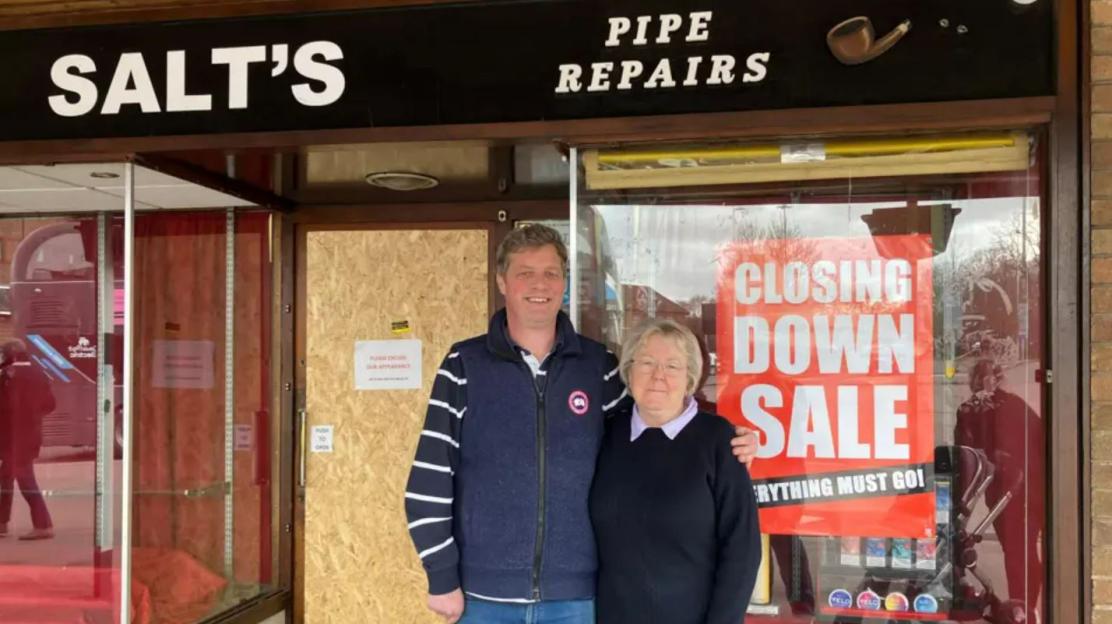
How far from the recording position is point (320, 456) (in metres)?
4.43

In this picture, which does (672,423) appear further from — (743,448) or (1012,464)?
(1012,464)

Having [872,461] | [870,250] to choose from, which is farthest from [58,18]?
[872,461]

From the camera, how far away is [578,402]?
8.34 feet

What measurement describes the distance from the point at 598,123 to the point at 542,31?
14.4 inches

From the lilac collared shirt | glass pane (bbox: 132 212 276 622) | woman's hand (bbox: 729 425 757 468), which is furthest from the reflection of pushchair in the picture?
glass pane (bbox: 132 212 276 622)

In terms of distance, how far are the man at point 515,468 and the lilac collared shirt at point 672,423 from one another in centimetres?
13

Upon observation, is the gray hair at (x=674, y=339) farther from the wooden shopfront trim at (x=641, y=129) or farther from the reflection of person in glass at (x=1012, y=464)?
the reflection of person in glass at (x=1012, y=464)

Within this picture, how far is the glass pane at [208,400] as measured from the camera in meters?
4.46

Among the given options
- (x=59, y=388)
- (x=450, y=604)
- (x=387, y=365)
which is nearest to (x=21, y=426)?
(x=59, y=388)

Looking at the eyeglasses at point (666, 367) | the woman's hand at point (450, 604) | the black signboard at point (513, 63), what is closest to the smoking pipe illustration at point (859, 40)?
the black signboard at point (513, 63)

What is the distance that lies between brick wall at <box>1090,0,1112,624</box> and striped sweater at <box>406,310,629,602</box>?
153 cm

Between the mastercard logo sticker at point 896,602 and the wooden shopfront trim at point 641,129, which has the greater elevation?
the wooden shopfront trim at point 641,129

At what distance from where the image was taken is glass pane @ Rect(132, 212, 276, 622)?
14.6ft

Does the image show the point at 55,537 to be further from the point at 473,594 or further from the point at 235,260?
the point at 473,594
